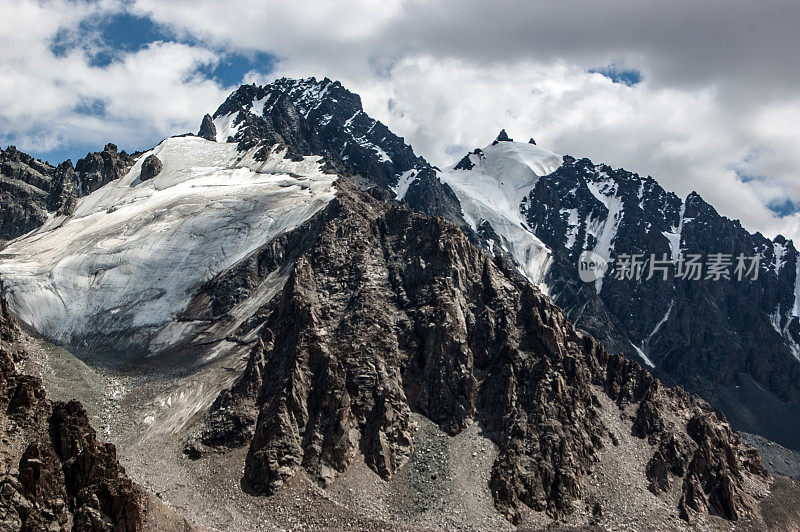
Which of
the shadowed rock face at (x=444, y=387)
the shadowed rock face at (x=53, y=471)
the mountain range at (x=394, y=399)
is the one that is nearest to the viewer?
the shadowed rock face at (x=53, y=471)

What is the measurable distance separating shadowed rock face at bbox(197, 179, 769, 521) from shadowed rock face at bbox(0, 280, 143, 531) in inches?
1345

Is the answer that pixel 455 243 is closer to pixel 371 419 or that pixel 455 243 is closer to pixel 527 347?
pixel 527 347

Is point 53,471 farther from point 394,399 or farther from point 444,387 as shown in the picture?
point 444,387

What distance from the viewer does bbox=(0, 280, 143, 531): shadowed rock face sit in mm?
67375

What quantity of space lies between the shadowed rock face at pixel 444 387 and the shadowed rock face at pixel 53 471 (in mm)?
34154

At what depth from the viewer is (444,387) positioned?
133 metres

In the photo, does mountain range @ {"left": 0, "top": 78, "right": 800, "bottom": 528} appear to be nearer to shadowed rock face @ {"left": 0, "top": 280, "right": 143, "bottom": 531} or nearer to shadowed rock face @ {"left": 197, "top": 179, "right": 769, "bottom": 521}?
shadowed rock face @ {"left": 197, "top": 179, "right": 769, "bottom": 521}

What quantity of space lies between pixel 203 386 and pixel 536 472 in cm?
6534

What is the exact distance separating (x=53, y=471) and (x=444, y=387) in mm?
74730

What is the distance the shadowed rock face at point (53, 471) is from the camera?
221 feet

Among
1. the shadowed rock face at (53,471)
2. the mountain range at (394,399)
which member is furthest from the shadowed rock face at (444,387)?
the shadowed rock face at (53,471)

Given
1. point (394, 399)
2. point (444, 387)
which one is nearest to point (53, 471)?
point (394, 399)

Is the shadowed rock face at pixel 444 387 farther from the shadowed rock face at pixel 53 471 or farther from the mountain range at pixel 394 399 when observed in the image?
the shadowed rock face at pixel 53 471

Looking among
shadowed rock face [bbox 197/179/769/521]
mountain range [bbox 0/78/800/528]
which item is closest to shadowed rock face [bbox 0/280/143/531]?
mountain range [bbox 0/78/800/528]
